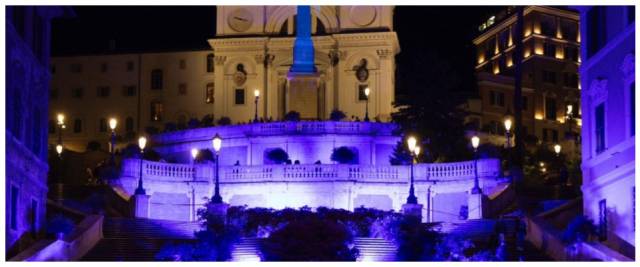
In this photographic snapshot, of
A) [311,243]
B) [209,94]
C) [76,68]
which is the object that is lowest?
[311,243]

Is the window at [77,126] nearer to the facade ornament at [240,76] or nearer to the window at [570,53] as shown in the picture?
the facade ornament at [240,76]

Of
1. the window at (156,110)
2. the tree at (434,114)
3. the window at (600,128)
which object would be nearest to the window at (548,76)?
the window at (156,110)

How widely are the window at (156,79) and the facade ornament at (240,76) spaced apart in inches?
378

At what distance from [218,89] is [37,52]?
5466 centimetres

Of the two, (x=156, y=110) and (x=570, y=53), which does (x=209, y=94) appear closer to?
(x=156, y=110)

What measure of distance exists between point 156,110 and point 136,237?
58524 mm

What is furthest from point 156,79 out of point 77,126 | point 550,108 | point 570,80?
point 570,80

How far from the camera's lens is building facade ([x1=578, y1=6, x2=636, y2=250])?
45.5 m

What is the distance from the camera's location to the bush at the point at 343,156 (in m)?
76.6

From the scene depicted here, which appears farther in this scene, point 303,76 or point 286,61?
point 286,61

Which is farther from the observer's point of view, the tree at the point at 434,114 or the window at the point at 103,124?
the window at the point at 103,124

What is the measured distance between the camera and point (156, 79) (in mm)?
112750

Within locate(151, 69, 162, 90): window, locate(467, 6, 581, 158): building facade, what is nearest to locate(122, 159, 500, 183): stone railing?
locate(467, 6, 581, 158): building facade

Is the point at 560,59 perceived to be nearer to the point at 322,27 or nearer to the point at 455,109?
the point at 322,27
